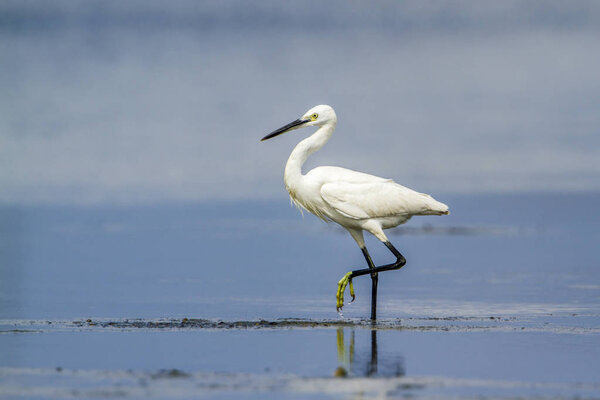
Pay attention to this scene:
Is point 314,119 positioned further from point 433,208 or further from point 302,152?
point 433,208

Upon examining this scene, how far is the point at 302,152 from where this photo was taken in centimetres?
1612

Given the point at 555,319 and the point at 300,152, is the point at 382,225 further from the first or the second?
A: the point at 555,319

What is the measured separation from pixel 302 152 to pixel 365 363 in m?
5.82

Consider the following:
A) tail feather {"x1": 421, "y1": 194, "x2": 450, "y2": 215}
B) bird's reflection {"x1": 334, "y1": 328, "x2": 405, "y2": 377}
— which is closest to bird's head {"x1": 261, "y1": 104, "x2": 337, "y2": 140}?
tail feather {"x1": 421, "y1": 194, "x2": 450, "y2": 215}

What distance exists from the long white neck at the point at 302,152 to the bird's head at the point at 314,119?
2.9 inches

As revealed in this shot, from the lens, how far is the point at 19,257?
1120 inches

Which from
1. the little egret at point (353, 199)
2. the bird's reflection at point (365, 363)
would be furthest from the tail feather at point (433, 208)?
the bird's reflection at point (365, 363)

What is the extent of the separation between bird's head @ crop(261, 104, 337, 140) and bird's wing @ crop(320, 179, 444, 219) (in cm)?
115

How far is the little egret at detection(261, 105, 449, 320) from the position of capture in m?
15.6

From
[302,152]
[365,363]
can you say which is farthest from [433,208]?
[365,363]

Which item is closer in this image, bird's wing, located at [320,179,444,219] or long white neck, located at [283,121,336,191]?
bird's wing, located at [320,179,444,219]

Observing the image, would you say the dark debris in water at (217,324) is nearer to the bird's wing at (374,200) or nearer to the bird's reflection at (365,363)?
the bird's wing at (374,200)

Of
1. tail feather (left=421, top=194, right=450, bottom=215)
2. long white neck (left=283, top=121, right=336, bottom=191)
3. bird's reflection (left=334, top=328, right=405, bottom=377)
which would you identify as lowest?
bird's reflection (left=334, top=328, right=405, bottom=377)

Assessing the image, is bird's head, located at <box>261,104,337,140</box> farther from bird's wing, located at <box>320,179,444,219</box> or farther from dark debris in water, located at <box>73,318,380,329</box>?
dark debris in water, located at <box>73,318,380,329</box>
